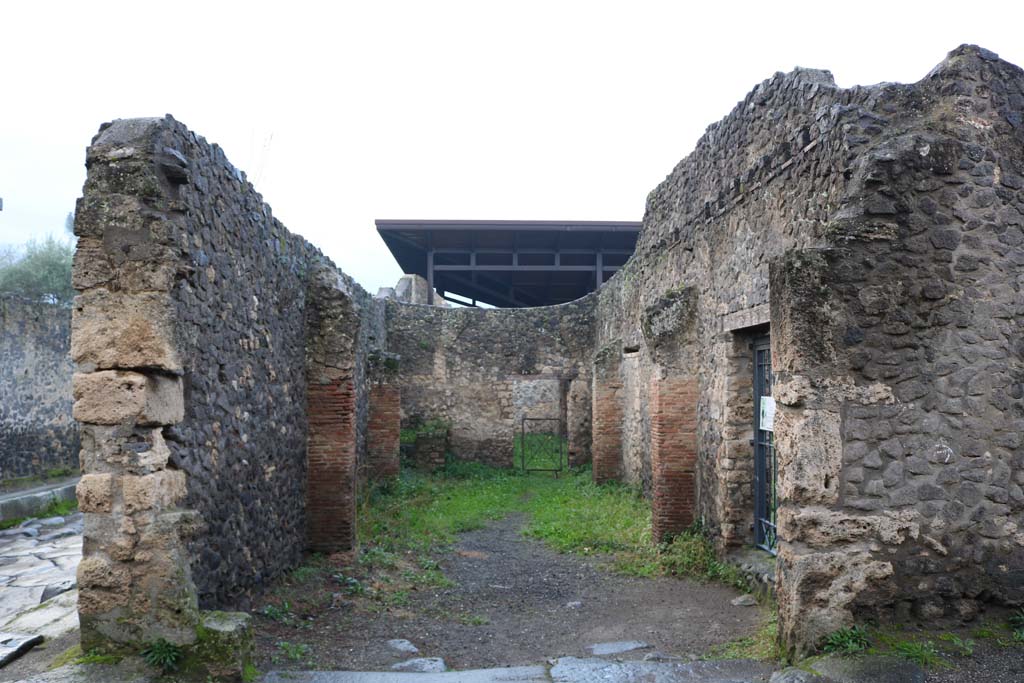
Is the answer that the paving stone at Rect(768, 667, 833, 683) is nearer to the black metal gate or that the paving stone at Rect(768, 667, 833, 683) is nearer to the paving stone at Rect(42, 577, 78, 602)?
the black metal gate

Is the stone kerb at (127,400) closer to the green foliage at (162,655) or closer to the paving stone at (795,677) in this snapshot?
Result: the green foliage at (162,655)

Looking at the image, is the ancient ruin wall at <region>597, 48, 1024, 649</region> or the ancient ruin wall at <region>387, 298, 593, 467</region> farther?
the ancient ruin wall at <region>387, 298, 593, 467</region>

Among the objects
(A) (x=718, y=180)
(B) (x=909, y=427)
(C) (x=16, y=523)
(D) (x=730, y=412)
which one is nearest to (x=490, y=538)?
(D) (x=730, y=412)

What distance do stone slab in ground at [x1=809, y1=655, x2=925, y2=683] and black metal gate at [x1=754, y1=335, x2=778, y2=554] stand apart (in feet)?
9.24

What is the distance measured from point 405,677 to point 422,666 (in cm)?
57

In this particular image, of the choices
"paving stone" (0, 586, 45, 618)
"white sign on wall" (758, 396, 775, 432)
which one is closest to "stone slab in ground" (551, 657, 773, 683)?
"white sign on wall" (758, 396, 775, 432)

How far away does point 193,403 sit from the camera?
15.7ft

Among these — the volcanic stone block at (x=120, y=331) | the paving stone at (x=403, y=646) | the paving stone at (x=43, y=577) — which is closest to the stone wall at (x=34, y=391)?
the paving stone at (x=43, y=577)

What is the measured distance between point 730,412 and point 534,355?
9.06 metres

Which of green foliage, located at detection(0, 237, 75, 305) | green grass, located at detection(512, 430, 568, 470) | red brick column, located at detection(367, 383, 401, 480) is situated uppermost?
green foliage, located at detection(0, 237, 75, 305)

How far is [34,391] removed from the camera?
43.2 feet

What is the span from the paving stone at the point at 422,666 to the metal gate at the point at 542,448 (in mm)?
9418

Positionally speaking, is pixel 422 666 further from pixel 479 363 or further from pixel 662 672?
pixel 479 363

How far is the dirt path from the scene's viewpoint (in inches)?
212
